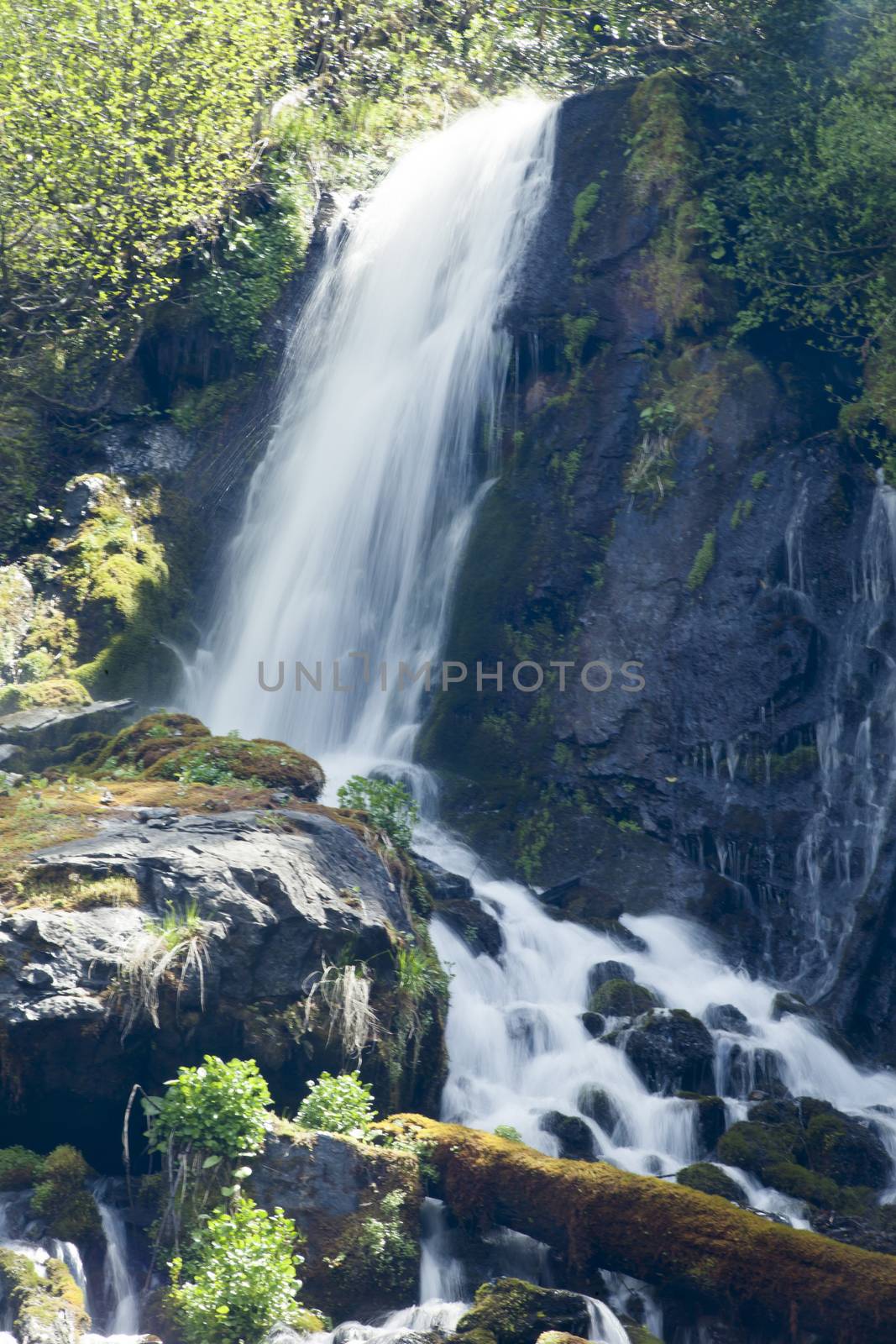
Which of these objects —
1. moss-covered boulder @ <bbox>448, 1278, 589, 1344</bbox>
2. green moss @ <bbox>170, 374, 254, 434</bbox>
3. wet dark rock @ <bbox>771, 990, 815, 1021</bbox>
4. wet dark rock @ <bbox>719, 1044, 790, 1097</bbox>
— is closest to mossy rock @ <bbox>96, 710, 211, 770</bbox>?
wet dark rock @ <bbox>719, 1044, 790, 1097</bbox>

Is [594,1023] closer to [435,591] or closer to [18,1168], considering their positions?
[18,1168]

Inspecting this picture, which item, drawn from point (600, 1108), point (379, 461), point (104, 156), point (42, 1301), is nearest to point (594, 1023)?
point (600, 1108)

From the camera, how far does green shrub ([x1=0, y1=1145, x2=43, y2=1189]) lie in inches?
365

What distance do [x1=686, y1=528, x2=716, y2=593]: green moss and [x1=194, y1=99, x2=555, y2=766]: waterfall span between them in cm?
342

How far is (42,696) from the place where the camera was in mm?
17844

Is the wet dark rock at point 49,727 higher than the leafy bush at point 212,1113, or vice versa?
the wet dark rock at point 49,727

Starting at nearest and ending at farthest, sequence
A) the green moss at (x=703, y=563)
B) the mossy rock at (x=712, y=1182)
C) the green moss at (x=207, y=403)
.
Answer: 1. the mossy rock at (x=712, y=1182)
2. the green moss at (x=703, y=563)
3. the green moss at (x=207, y=403)

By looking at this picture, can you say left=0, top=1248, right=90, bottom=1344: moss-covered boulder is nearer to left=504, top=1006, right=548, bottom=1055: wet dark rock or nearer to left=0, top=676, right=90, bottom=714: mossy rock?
left=504, top=1006, right=548, bottom=1055: wet dark rock

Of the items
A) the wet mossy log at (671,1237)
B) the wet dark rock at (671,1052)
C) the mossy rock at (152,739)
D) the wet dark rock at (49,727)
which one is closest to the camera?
the wet mossy log at (671,1237)

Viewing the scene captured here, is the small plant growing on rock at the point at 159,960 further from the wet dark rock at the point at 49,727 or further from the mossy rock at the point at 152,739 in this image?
the wet dark rock at the point at 49,727

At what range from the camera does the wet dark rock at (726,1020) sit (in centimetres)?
1445

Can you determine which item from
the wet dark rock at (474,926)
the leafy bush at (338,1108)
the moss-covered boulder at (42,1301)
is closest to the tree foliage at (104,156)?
the wet dark rock at (474,926)

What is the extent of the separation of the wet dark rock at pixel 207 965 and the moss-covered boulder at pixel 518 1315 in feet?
8.10

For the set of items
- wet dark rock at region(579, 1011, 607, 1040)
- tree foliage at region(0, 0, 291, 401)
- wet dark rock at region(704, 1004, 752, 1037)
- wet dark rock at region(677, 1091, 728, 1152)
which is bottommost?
wet dark rock at region(677, 1091, 728, 1152)
